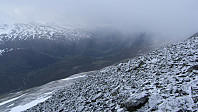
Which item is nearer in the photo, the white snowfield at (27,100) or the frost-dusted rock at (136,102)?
the frost-dusted rock at (136,102)

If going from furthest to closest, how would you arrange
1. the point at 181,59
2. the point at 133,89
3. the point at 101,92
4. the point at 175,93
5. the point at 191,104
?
the point at 101,92 < the point at 181,59 < the point at 133,89 < the point at 175,93 < the point at 191,104

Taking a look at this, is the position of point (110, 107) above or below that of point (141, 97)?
below

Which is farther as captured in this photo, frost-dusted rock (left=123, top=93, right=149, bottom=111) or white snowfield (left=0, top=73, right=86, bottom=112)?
white snowfield (left=0, top=73, right=86, bottom=112)

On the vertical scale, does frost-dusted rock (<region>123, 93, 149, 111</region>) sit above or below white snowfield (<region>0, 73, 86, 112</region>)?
above

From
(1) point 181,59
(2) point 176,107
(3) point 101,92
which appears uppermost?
(1) point 181,59

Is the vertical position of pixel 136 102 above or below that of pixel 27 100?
above

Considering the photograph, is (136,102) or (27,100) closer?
(136,102)

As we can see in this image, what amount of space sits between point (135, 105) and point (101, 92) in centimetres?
595

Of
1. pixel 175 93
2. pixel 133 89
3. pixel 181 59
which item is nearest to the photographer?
pixel 175 93

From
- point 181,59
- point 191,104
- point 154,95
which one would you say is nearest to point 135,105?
point 154,95

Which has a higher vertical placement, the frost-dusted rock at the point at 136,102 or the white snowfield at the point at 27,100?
the frost-dusted rock at the point at 136,102

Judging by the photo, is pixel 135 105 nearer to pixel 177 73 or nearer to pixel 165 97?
pixel 165 97

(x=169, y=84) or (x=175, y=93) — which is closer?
(x=175, y=93)

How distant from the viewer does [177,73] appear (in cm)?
1172
